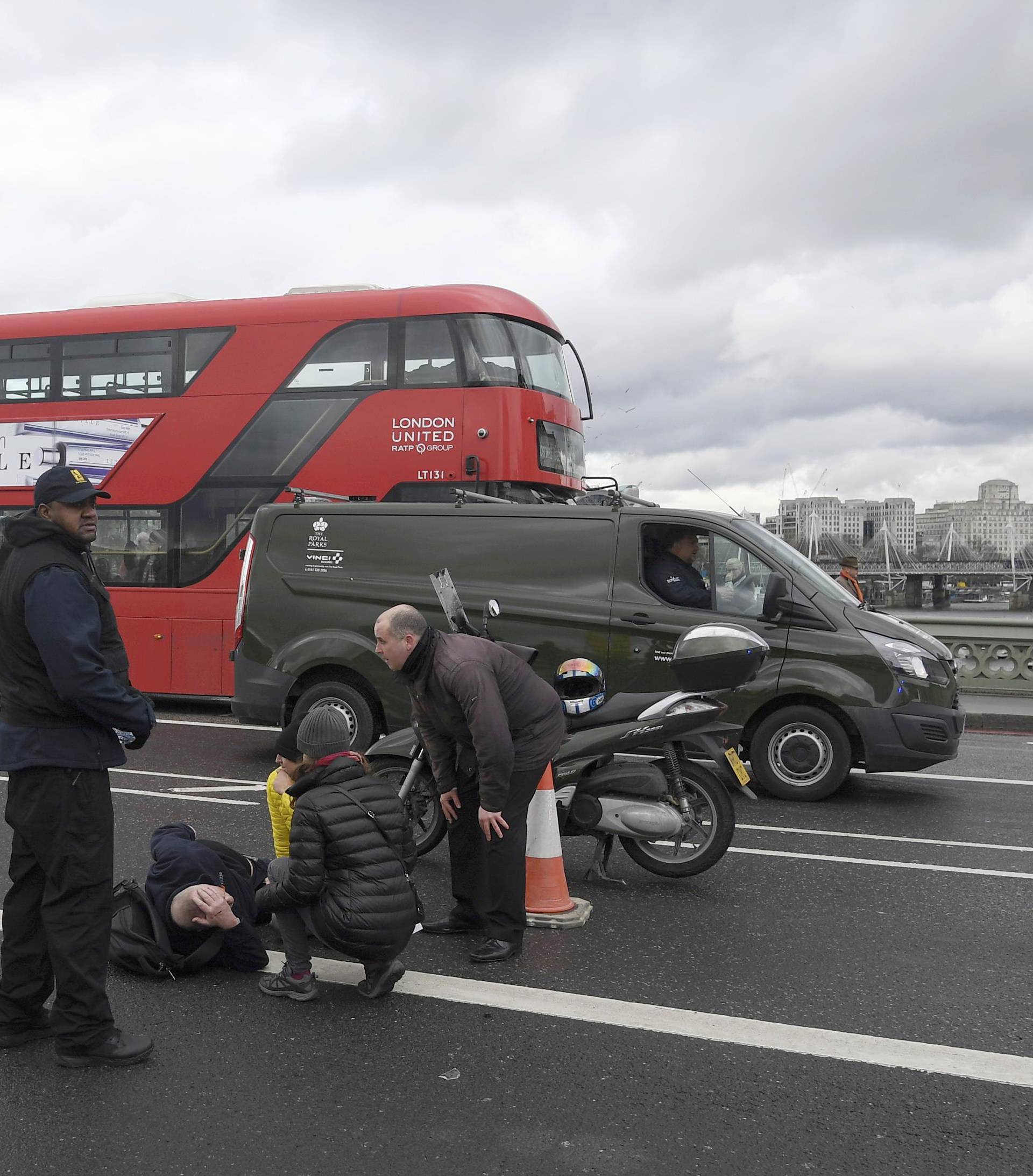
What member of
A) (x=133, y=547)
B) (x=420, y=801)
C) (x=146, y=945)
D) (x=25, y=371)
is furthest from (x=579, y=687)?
(x=25, y=371)

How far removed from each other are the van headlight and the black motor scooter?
2.37 m

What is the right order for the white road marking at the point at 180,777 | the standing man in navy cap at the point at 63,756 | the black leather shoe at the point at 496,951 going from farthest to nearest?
the white road marking at the point at 180,777 → the black leather shoe at the point at 496,951 → the standing man in navy cap at the point at 63,756

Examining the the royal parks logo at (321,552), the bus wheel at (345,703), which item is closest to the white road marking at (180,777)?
the bus wheel at (345,703)

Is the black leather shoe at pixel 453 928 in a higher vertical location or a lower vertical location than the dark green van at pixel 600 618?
lower

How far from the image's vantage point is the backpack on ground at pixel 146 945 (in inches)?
159

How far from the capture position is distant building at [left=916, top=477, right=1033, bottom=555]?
16200cm

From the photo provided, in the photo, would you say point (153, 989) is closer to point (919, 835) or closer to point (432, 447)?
point (919, 835)

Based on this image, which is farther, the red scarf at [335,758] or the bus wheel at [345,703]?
the bus wheel at [345,703]

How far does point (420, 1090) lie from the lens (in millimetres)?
3174

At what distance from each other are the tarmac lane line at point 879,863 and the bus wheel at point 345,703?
3248 millimetres

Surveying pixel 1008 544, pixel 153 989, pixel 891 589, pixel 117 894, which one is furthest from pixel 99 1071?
pixel 1008 544

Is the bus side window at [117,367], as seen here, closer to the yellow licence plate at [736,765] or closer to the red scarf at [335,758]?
the yellow licence plate at [736,765]

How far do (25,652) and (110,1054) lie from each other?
4.10 feet

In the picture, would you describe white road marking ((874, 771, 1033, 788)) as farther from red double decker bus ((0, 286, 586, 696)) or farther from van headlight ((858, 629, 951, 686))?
red double decker bus ((0, 286, 586, 696))
